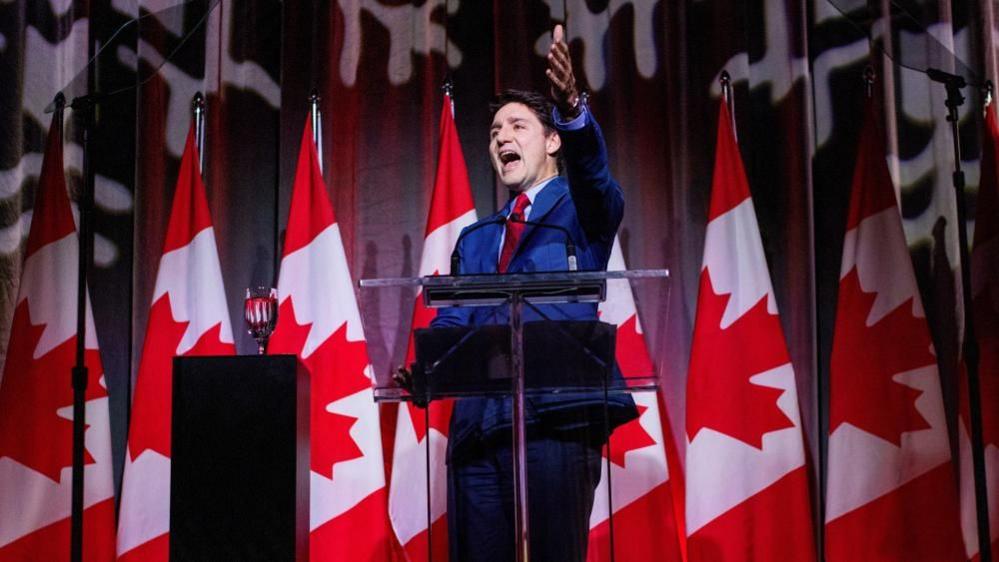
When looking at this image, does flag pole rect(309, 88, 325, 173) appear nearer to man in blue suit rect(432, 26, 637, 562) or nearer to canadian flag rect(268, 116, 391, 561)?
canadian flag rect(268, 116, 391, 561)

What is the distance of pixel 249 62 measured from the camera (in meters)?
4.25

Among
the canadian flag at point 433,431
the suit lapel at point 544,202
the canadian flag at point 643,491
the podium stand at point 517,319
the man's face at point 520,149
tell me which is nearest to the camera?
the podium stand at point 517,319

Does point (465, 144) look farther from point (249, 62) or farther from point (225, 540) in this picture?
point (225, 540)

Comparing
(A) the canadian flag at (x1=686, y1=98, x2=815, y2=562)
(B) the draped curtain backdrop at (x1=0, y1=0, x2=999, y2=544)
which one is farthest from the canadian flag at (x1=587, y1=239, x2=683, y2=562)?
(B) the draped curtain backdrop at (x1=0, y1=0, x2=999, y2=544)

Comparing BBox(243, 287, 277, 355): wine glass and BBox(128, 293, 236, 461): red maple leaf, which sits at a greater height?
BBox(243, 287, 277, 355): wine glass

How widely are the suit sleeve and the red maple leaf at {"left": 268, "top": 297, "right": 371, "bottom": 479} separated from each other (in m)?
1.51

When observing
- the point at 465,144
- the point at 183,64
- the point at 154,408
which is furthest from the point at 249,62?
the point at 154,408

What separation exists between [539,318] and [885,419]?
2115 mm

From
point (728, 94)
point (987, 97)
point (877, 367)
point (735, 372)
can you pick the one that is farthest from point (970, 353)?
point (728, 94)

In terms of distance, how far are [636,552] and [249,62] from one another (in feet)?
7.83

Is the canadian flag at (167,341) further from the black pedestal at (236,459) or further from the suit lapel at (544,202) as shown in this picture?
the suit lapel at (544,202)

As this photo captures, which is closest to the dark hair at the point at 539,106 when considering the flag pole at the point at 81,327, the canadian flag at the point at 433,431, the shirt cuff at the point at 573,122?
the shirt cuff at the point at 573,122

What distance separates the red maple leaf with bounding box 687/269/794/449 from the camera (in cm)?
357

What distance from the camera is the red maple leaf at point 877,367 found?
3.51 m
